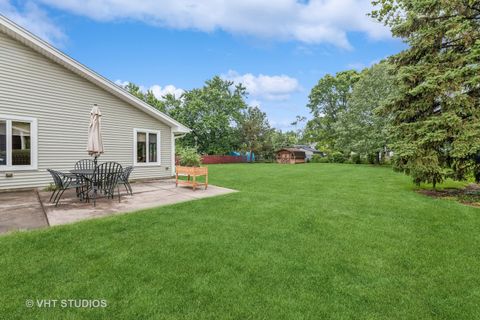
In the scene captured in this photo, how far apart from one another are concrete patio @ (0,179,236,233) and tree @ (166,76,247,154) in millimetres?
26022

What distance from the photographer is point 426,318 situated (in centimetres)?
221

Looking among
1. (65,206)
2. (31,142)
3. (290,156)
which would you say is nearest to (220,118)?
(290,156)

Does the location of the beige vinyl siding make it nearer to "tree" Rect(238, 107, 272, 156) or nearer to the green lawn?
the green lawn

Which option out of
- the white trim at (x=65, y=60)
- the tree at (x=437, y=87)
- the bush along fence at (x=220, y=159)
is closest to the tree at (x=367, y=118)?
the tree at (x=437, y=87)

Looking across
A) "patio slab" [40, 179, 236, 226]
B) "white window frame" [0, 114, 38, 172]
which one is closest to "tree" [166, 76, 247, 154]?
"white window frame" [0, 114, 38, 172]

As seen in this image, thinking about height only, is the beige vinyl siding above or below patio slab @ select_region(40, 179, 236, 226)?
above

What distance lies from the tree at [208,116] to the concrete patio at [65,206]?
26022mm

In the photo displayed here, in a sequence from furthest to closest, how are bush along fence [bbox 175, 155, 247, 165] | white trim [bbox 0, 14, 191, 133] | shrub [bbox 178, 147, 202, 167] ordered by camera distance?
bush along fence [bbox 175, 155, 247, 165] → shrub [bbox 178, 147, 202, 167] → white trim [bbox 0, 14, 191, 133]

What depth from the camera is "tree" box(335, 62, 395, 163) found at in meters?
22.5

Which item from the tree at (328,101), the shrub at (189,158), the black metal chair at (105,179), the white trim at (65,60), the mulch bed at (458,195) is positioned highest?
the tree at (328,101)

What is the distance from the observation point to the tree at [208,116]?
33.3 meters

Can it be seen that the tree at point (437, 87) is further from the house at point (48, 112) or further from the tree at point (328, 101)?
the tree at point (328, 101)

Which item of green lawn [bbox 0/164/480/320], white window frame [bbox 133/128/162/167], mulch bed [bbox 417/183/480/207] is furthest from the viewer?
white window frame [bbox 133/128/162/167]

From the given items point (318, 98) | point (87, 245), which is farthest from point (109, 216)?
point (318, 98)
